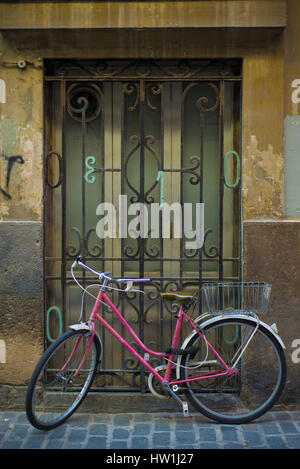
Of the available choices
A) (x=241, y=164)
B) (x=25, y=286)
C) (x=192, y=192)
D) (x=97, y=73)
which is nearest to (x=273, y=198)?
(x=241, y=164)

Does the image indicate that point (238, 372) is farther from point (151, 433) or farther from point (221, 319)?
point (151, 433)

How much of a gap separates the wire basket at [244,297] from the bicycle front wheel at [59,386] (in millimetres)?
1022

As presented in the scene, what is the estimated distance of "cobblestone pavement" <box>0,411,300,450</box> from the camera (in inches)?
159

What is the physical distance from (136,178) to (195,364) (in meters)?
1.75

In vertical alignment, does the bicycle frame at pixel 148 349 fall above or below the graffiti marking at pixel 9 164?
below

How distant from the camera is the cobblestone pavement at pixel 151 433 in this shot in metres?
4.04

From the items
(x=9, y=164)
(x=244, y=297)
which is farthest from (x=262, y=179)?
(x=9, y=164)

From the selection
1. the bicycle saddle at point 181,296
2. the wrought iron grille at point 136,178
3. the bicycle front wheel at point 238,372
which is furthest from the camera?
the wrought iron grille at point 136,178

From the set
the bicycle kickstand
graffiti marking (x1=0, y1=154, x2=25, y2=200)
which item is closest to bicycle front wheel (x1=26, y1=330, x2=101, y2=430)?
the bicycle kickstand

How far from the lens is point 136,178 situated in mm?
5051

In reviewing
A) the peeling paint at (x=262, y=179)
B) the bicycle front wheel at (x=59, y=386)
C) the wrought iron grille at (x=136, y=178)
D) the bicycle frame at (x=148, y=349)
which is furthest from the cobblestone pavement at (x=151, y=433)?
the peeling paint at (x=262, y=179)

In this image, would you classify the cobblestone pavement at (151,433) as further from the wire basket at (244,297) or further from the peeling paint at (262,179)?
the peeling paint at (262,179)

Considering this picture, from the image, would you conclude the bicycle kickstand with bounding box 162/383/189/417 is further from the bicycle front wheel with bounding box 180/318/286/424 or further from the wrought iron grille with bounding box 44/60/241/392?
the wrought iron grille with bounding box 44/60/241/392
